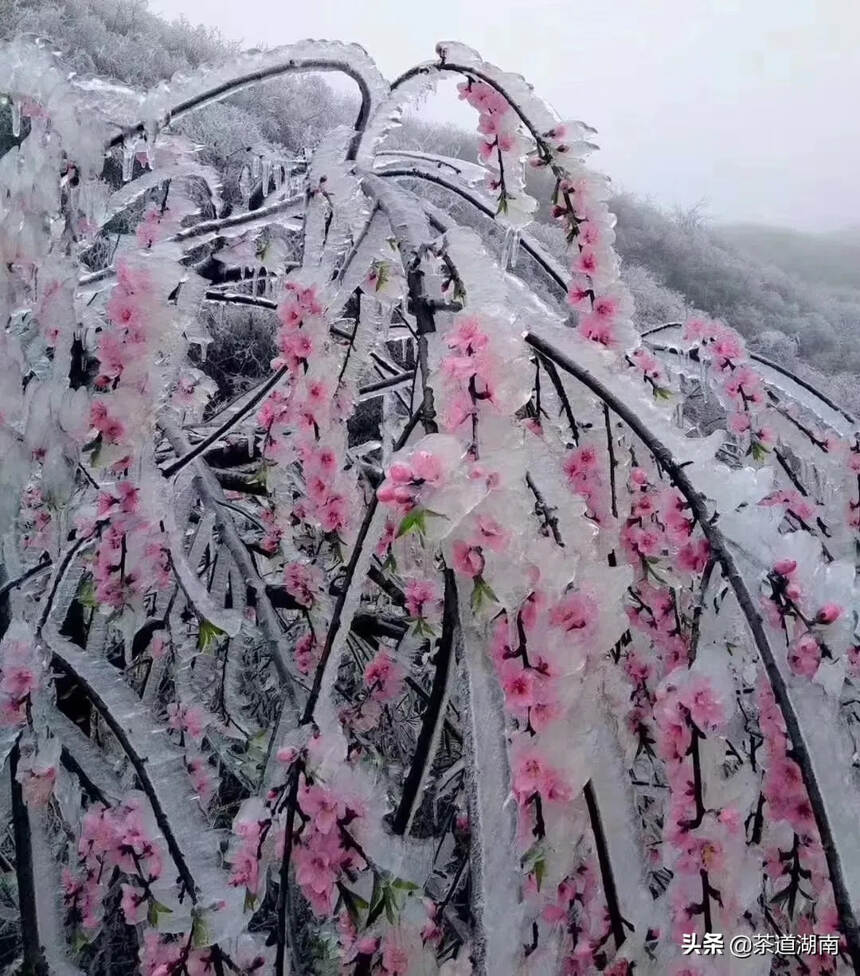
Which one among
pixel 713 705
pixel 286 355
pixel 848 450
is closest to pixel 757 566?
pixel 713 705

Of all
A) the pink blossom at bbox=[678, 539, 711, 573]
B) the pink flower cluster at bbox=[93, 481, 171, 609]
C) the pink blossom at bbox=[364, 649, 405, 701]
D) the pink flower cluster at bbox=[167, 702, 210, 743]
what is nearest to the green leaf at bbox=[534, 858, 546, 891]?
the pink blossom at bbox=[678, 539, 711, 573]

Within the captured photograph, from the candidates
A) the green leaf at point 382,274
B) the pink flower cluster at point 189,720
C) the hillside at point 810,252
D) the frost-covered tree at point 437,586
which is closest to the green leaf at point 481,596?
the frost-covered tree at point 437,586

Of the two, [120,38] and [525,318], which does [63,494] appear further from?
[120,38]

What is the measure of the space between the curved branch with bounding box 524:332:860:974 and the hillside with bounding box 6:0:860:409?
10.4ft

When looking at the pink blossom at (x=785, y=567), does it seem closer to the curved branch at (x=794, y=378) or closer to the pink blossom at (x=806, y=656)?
the pink blossom at (x=806, y=656)

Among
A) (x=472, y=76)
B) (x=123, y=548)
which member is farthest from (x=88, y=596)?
(x=472, y=76)

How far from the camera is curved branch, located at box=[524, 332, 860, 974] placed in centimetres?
29

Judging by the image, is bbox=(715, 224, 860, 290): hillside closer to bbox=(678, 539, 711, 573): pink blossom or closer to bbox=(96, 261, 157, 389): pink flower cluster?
bbox=(678, 539, 711, 573): pink blossom

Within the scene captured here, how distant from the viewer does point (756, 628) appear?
337mm

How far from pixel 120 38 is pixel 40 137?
4524 millimetres

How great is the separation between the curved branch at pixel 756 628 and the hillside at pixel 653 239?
3.18 meters

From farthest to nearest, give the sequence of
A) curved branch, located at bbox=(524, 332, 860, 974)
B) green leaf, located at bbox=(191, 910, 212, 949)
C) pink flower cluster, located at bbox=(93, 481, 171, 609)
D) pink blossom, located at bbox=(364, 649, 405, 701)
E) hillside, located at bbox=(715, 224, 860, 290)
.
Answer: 1. hillside, located at bbox=(715, 224, 860, 290)
2. pink blossom, located at bbox=(364, 649, 405, 701)
3. pink flower cluster, located at bbox=(93, 481, 171, 609)
4. green leaf, located at bbox=(191, 910, 212, 949)
5. curved branch, located at bbox=(524, 332, 860, 974)

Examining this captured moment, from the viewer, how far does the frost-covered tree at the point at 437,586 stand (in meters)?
0.34

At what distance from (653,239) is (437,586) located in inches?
236
